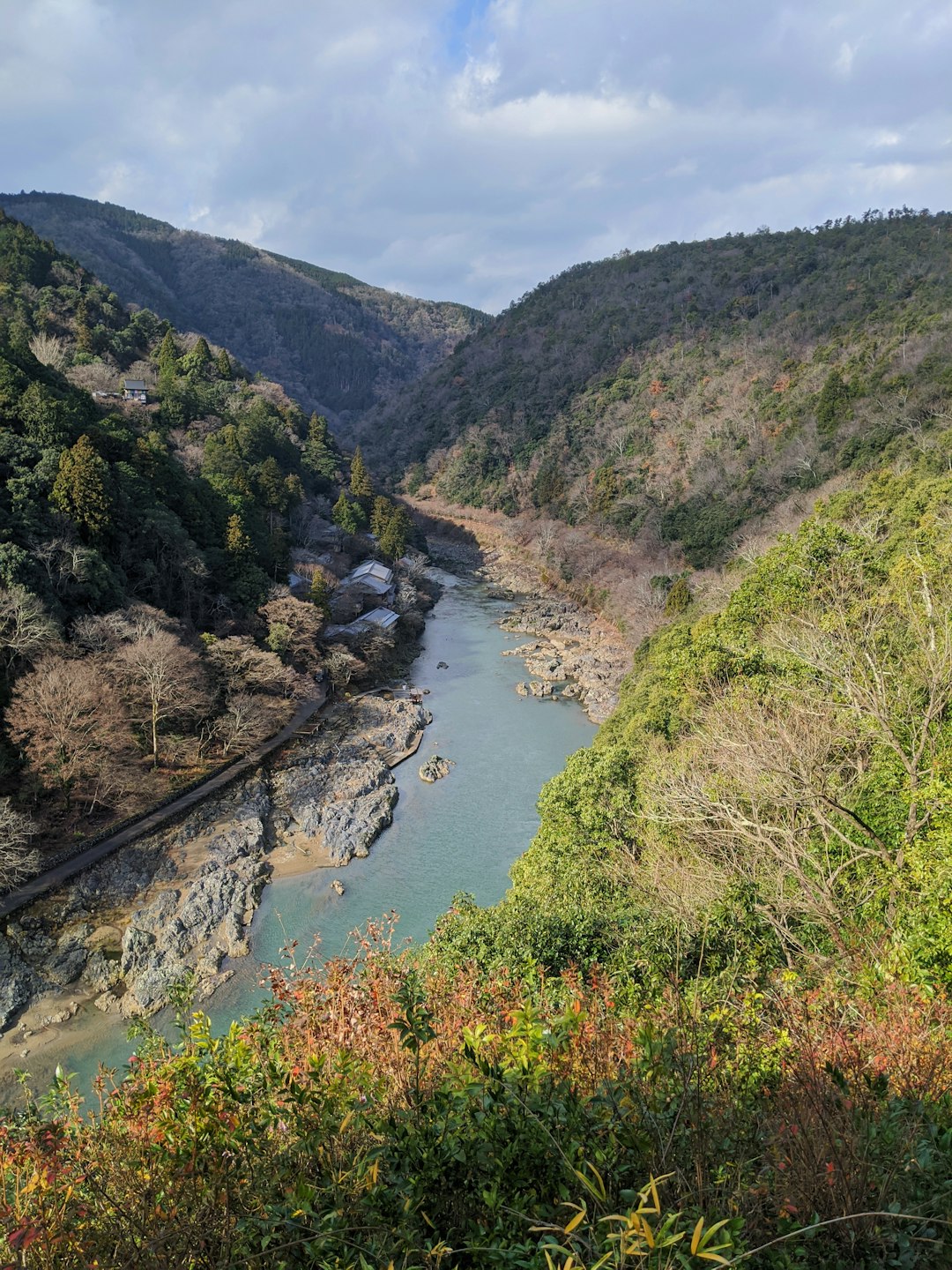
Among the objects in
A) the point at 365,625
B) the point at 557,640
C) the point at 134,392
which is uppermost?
the point at 134,392

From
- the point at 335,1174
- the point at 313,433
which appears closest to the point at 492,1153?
the point at 335,1174

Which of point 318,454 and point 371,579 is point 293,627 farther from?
point 318,454

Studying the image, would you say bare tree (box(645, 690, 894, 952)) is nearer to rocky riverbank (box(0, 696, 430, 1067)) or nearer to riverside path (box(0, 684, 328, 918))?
rocky riverbank (box(0, 696, 430, 1067))

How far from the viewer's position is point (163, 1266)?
7.52ft

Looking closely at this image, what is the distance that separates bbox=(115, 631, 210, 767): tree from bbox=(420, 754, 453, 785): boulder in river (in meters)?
6.41

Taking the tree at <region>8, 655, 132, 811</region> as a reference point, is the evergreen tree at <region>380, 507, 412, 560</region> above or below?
above

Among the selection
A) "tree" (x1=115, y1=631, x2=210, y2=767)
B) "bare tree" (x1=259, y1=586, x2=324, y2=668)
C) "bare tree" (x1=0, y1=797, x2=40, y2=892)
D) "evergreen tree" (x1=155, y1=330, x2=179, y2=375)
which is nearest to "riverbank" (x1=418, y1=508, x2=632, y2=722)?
"bare tree" (x1=259, y1=586, x2=324, y2=668)

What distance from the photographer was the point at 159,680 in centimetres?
1627

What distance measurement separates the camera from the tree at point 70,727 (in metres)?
13.9

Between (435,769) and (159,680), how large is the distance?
7.88 meters

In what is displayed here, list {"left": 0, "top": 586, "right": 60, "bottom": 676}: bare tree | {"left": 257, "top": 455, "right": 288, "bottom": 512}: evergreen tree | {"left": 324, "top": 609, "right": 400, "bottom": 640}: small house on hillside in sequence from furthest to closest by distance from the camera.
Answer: {"left": 257, "top": 455, "right": 288, "bottom": 512}: evergreen tree → {"left": 324, "top": 609, "right": 400, "bottom": 640}: small house on hillside → {"left": 0, "top": 586, "right": 60, "bottom": 676}: bare tree

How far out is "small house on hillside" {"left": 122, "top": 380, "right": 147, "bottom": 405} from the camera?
30.8 meters

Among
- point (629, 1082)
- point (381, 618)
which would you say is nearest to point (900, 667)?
point (629, 1082)

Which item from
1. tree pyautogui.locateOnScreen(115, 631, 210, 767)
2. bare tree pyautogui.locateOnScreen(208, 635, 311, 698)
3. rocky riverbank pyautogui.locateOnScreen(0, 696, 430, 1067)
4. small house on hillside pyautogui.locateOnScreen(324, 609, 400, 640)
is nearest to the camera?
rocky riverbank pyautogui.locateOnScreen(0, 696, 430, 1067)
